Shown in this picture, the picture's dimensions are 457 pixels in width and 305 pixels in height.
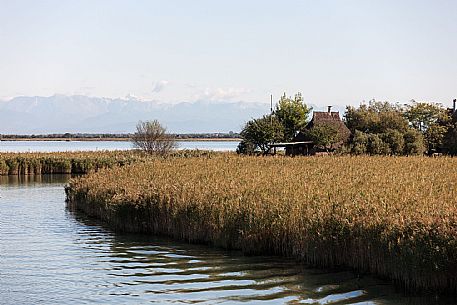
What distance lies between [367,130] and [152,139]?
76.7 feet

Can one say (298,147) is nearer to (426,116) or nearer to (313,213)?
(426,116)

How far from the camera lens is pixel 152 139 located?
76.4m

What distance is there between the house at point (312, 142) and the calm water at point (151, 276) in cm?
4058

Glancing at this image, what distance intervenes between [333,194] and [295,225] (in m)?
2.99

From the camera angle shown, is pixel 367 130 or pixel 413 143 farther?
pixel 367 130

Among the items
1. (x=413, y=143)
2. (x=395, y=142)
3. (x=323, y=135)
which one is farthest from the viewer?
(x=413, y=143)

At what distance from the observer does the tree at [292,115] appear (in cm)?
7643

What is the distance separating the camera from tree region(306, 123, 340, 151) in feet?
219

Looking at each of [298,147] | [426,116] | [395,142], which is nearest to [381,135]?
[395,142]

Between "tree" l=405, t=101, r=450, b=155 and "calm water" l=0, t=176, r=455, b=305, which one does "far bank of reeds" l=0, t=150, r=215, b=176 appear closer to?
"tree" l=405, t=101, r=450, b=155

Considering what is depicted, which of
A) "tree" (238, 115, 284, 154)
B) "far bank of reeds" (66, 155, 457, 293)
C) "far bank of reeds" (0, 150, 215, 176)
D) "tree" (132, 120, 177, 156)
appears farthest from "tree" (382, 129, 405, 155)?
"far bank of reeds" (66, 155, 457, 293)

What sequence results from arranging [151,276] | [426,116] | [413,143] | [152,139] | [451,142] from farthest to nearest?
1. [426,116]
2. [152,139]
3. [451,142]
4. [413,143]
5. [151,276]

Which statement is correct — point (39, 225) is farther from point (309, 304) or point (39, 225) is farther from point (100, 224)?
point (309, 304)

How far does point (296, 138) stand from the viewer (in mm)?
71938
